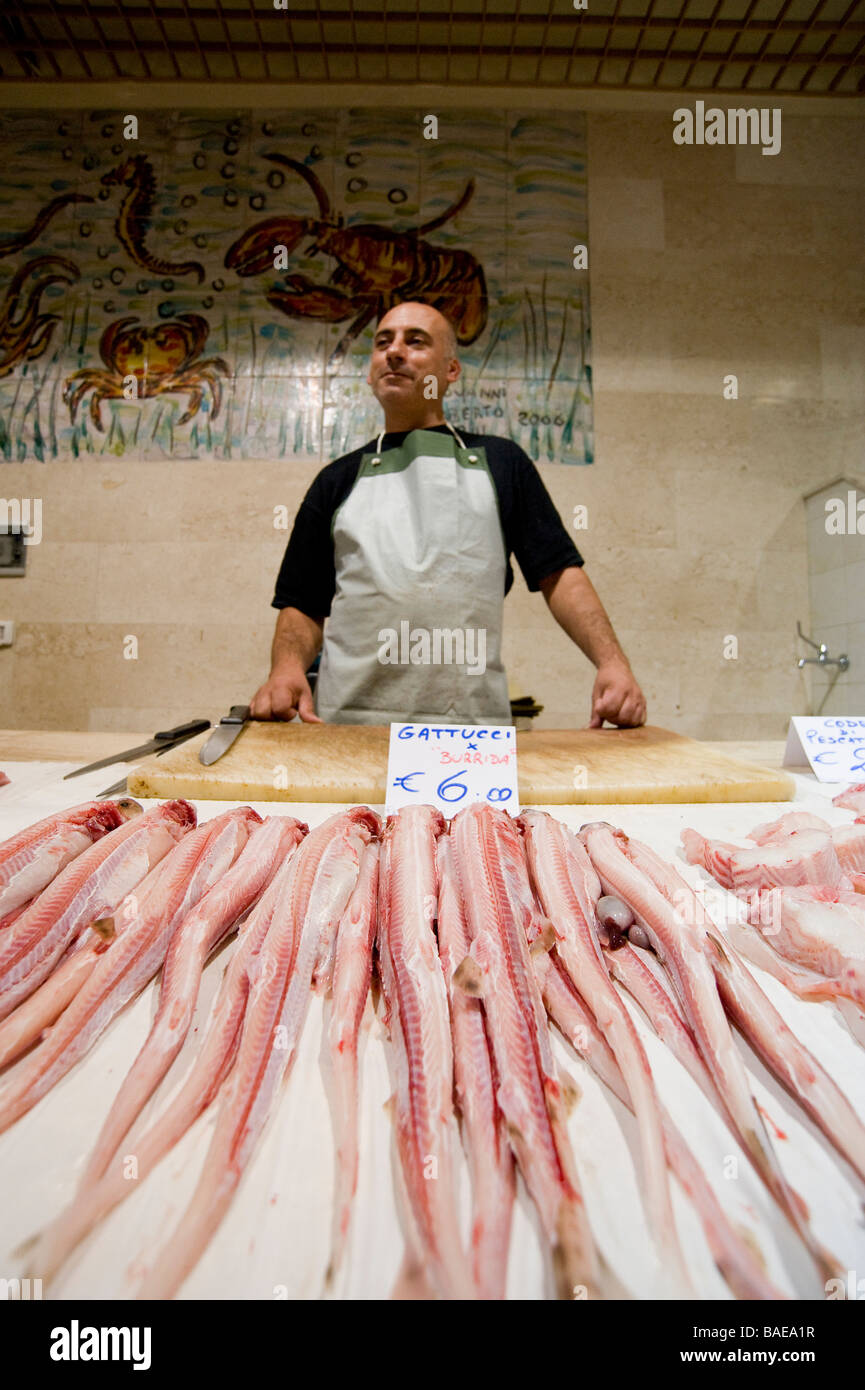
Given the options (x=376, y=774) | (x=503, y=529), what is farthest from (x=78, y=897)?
(x=503, y=529)

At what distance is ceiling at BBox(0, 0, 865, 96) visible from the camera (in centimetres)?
323

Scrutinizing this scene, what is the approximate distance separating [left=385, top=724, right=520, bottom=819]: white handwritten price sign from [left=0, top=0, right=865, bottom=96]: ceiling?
3906 mm

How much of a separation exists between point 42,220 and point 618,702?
14.7 feet

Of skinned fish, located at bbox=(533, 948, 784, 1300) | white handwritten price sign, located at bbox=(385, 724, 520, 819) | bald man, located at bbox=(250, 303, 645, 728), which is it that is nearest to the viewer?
skinned fish, located at bbox=(533, 948, 784, 1300)

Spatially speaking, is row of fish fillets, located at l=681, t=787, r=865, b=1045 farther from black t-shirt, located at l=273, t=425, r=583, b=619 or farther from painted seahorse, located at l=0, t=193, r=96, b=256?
painted seahorse, located at l=0, t=193, r=96, b=256

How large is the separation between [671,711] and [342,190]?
362 cm

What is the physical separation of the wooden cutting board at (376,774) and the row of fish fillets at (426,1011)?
0.31m

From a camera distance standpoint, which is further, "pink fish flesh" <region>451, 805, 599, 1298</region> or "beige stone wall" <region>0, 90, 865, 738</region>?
"beige stone wall" <region>0, 90, 865, 738</region>

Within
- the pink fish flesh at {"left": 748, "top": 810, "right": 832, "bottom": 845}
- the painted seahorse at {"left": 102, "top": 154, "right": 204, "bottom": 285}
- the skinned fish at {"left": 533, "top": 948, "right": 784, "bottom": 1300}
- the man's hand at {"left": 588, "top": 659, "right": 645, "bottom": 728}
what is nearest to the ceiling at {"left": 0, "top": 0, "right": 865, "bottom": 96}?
the painted seahorse at {"left": 102, "top": 154, "right": 204, "bottom": 285}

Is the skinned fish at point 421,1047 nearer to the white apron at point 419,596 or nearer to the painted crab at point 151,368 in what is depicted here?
the white apron at point 419,596

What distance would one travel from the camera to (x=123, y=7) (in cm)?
326

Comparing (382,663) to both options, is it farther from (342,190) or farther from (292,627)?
(342,190)

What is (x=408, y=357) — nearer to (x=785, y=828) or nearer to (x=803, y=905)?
(x=785, y=828)

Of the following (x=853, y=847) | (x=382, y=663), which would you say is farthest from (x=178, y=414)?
(x=853, y=847)
